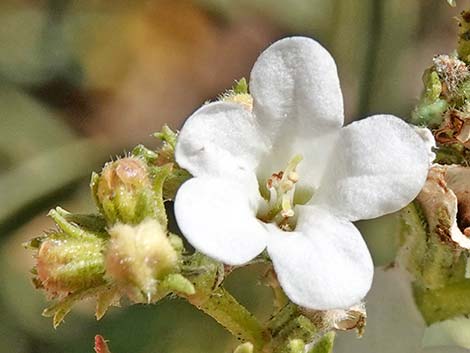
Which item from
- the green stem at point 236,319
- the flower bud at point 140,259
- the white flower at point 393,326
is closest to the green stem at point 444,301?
the white flower at point 393,326

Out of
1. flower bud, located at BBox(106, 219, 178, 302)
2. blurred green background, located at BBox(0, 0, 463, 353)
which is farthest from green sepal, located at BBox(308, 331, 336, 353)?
blurred green background, located at BBox(0, 0, 463, 353)

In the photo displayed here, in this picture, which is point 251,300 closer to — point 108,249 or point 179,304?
point 179,304

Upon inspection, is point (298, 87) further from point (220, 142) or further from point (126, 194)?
point (126, 194)

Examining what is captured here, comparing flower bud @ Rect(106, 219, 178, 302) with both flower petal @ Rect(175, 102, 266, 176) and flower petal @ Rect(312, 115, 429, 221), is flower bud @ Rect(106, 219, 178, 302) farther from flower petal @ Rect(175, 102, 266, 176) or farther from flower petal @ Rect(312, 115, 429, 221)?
flower petal @ Rect(312, 115, 429, 221)

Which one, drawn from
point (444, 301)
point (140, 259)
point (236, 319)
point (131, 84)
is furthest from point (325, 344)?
point (131, 84)

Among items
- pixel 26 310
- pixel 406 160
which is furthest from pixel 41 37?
pixel 406 160

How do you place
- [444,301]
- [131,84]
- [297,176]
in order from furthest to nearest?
[131,84]
[444,301]
[297,176]
